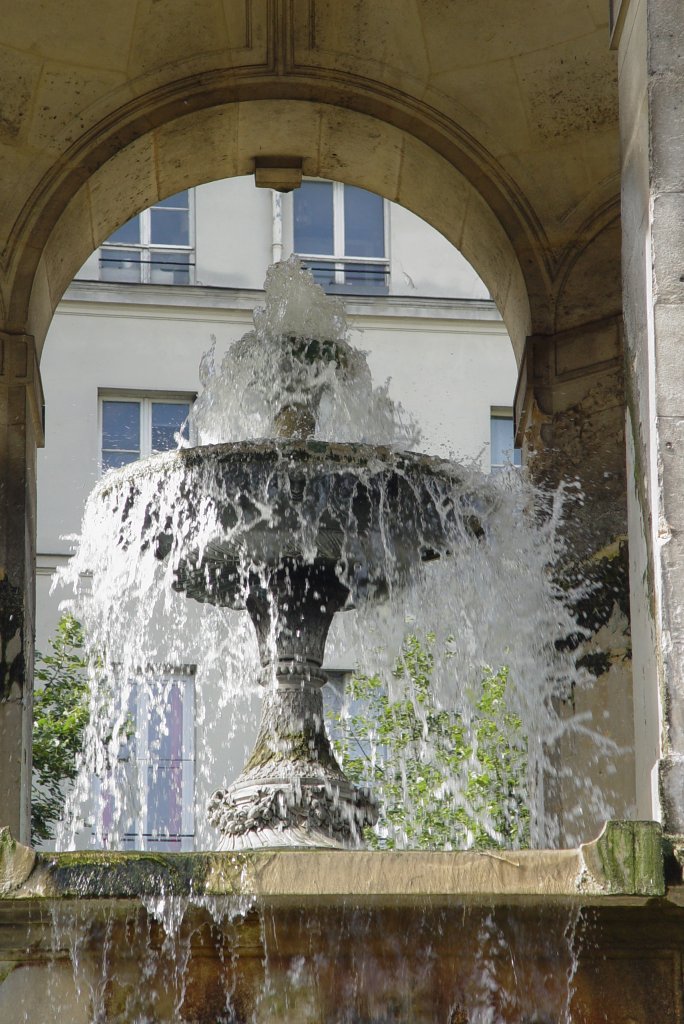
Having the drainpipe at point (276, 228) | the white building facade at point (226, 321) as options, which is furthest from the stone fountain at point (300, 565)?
the drainpipe at point (276, 228)

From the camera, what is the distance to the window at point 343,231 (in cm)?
2689

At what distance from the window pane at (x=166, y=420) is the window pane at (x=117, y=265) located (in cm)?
210

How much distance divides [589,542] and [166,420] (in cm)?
1523

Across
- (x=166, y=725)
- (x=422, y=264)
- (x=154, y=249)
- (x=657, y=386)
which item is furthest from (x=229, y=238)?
(x=657, y=386)

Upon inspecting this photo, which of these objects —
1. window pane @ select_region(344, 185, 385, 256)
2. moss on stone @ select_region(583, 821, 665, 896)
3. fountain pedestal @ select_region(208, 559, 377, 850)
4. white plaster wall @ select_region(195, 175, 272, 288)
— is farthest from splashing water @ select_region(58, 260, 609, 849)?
window pane @ select_region(344, 185, 385, 256)

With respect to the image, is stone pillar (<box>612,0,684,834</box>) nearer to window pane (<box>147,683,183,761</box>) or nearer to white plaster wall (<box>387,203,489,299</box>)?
window pane (<box>147,683,183,761</box>)

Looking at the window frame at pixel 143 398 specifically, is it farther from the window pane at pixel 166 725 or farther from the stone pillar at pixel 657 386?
the stone pillar at pixel 657 386

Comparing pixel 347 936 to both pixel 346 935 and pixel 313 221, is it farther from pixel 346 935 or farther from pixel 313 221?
pixel 313 221

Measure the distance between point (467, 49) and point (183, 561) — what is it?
14.0 feet

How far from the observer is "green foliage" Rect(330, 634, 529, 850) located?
15.6 metres

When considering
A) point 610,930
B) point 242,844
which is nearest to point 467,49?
point 242,844

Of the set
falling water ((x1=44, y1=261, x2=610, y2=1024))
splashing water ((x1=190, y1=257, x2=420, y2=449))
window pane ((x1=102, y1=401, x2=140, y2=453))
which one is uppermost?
window pane ((x1=102, y1=401, x2=140, y2=453))

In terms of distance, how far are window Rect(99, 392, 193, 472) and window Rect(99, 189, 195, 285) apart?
1.89m

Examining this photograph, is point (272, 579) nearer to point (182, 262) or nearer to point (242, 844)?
point (242, 844)
